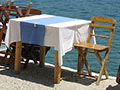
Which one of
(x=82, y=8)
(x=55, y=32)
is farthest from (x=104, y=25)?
(x=82, y=8)

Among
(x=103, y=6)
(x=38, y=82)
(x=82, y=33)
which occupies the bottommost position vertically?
(x=103, y=6)

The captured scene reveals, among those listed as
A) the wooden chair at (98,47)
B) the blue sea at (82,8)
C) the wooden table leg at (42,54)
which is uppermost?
the wooden chair at (98,47)

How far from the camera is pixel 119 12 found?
1830 cm

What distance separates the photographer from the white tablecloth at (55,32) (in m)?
5.38

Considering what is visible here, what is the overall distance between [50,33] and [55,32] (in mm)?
103

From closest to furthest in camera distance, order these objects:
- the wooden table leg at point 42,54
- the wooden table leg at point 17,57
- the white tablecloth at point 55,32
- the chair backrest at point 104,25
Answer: the white tablecloth at point 55,32, the chair backrest at point 104,25, the wooden table leg at point 17,57, the wooden table leg at point 42,54

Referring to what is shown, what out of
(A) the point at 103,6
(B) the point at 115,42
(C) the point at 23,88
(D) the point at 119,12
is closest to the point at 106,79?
(C) the point at 23,88

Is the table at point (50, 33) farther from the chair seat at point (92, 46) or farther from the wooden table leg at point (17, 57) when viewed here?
the chair seat at point (92, 46)

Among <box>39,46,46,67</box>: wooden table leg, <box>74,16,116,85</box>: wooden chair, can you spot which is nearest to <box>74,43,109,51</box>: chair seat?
<box>74,16,116,85</box>: wooden chair

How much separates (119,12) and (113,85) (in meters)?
13.0

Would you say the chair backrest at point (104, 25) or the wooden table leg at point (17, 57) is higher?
the chair backrest at point (104, 25)

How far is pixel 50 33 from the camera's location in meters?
5.42

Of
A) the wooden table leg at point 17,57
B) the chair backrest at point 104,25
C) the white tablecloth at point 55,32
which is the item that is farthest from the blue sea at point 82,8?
the wooden table leg at point 17,57

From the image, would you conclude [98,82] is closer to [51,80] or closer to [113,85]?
[113,85]
